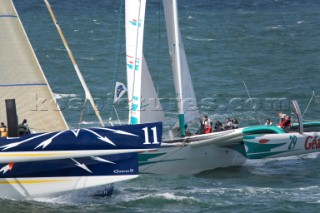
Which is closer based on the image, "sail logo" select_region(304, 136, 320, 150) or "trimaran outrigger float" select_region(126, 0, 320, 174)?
"trimaran outrigger float" select_region(126, 0, 320, 174)

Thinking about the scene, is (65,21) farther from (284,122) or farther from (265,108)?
(284,122)

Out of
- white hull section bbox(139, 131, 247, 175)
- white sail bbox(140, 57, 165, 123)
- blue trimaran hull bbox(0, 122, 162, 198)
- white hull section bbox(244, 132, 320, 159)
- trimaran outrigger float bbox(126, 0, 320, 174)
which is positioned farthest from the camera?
white hull section bbox(244, 132, 320, 159)

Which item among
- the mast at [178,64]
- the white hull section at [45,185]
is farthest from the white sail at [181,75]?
the white hull section at [45,185]

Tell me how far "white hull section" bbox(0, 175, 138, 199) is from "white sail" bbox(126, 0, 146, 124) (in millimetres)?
4456

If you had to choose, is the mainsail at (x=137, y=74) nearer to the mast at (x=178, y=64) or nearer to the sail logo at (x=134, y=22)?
the sail logo at (x=134, y=22)

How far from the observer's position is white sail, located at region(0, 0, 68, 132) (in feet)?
86.5

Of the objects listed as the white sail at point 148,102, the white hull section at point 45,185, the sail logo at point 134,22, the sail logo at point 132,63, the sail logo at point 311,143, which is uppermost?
the sail logo at point 134,22

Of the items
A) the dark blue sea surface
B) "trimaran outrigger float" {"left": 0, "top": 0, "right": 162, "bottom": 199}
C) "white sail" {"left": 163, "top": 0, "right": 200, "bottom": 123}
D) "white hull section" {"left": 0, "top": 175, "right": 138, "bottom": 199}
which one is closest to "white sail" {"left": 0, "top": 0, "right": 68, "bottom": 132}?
"trimaran outrigger float" {"left": 0, "top": 0, "right": 162, "bottom": 199}

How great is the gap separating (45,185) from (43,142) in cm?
167

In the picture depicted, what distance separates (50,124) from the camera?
26.8 metres

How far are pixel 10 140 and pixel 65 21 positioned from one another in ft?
167

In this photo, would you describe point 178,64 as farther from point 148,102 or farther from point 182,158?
point 182,158

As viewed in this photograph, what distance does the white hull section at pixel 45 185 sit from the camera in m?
26.2

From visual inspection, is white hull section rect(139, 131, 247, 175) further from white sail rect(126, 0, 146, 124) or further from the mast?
white sail rect(126, 0, 146, 124)
